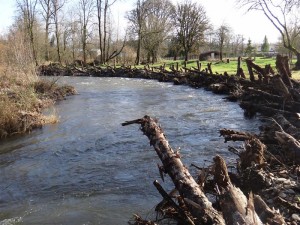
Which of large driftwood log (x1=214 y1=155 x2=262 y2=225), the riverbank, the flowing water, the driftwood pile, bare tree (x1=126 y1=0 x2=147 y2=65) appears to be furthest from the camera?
bare tree (x1=126 y1=0 x2=147 y2=65)

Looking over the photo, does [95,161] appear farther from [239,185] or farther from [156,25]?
[156,25]

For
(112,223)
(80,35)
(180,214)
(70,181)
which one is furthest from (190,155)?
(80,35)

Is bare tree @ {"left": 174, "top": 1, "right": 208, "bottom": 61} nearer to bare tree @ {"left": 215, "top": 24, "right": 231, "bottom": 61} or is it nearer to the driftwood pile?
bare tree @ {"left": 215, "top": 24, "right": 231, "bottom": 61}

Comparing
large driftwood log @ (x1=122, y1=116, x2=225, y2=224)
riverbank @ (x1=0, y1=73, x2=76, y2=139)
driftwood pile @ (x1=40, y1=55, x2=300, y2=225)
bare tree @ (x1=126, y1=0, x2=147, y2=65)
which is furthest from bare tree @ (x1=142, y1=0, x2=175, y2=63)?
large driftwood log @ (x1=122, y1=116, x2=225, y2=224)

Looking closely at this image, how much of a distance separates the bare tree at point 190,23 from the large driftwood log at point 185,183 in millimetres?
54825

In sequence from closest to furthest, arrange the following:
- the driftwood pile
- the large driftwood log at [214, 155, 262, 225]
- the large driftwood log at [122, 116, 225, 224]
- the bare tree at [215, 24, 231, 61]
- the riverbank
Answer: the large driftwood log at [214, 155, 262, 225], the driftwood pile, the large driftwood log at [122, 116, 225, 224], the riverbank, the bare tree at [215, 24, 231, 61]

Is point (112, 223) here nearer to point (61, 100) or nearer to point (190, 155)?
point (190, 155)

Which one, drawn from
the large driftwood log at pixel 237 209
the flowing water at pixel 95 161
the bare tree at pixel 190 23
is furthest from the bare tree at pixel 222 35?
the large driftwood log at pixel 237 209

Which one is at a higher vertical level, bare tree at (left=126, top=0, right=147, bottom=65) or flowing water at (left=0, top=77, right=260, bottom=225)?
bare tree at (left=126, top=0, right=147, bottom=65)

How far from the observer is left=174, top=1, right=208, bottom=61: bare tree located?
60500 mm

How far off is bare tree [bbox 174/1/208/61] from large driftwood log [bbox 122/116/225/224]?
54825 mm

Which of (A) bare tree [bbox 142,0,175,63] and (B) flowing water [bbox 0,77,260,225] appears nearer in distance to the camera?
(B) flowing water [bbox 0,77,260,225]

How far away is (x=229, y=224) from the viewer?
3600 mm

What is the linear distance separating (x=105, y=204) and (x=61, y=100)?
16744 millimetres
